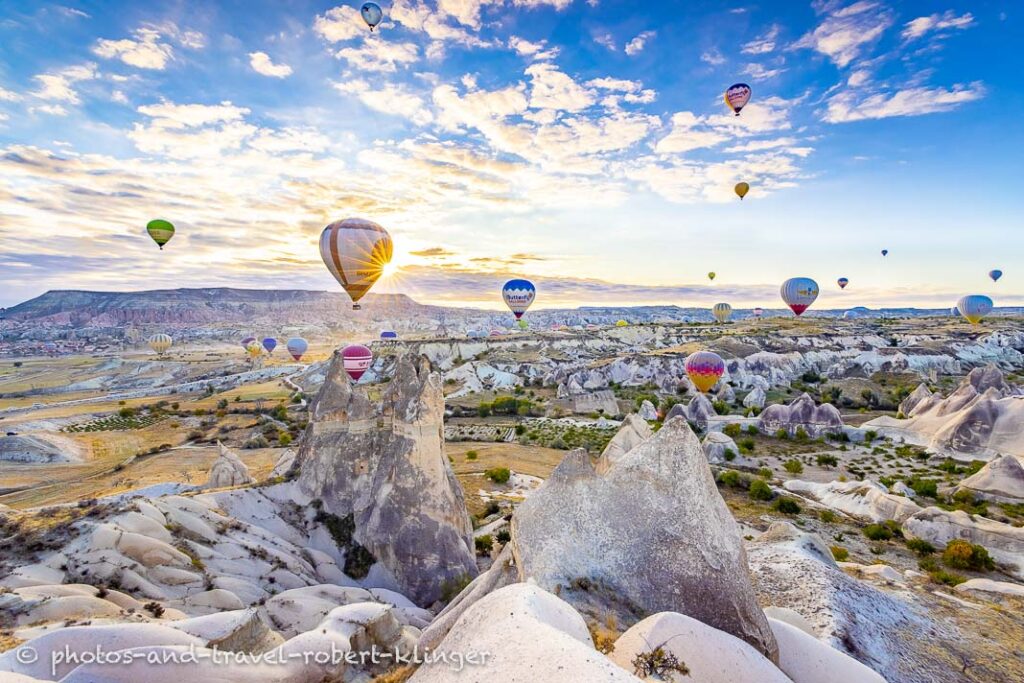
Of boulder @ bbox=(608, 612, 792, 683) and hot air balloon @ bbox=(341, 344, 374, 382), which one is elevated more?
boulder @ bbox=(608, 612, 792, 683)

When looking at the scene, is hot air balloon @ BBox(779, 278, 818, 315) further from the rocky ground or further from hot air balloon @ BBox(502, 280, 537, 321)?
hot air balloon @ BBox(502, 280, 537, 321)

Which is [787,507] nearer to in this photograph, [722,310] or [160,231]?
[160,231]

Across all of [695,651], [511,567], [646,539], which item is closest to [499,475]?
[511,567]

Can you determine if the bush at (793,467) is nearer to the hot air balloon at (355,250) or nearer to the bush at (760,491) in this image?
the bush at (760,491)

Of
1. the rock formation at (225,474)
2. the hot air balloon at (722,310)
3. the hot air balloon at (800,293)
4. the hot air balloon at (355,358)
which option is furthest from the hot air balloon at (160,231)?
the hot air balloon at (722,310)

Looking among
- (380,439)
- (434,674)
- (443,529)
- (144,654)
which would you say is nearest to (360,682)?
(144,654)

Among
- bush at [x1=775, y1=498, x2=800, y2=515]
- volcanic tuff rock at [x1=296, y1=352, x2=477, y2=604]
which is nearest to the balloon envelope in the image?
volcanic tuff rock at [x1=296, y1=352, x2=477, y2=604]

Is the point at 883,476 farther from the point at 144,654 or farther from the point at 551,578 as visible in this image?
the point at 144,654
